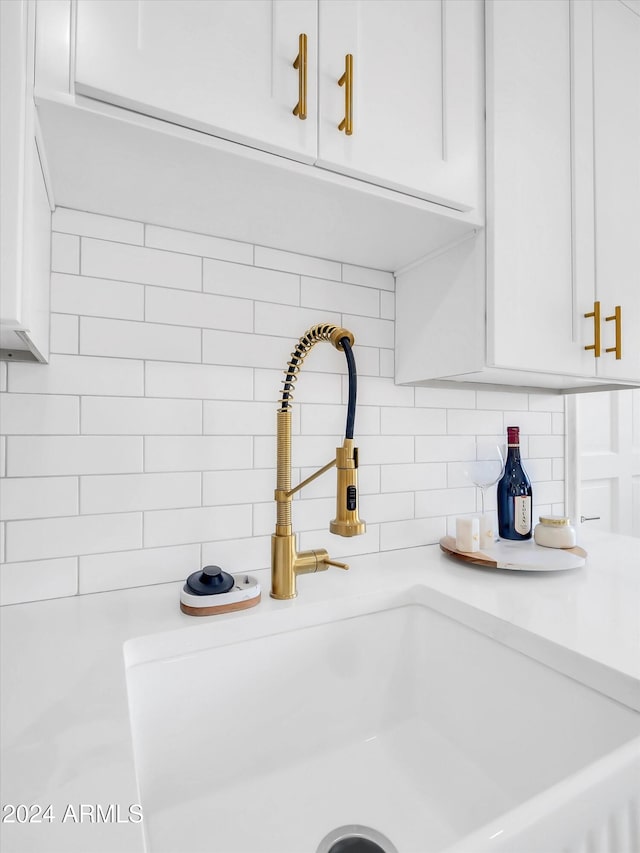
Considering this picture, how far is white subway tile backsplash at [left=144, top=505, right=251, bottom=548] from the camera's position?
1.06 metres

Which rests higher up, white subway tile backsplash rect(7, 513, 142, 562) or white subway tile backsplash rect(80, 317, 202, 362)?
white subway tile backsplash rect(80, 317, 202, 362)

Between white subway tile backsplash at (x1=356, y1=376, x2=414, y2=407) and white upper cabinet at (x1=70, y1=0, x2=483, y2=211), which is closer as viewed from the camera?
white upper cabinet at (x1=70, y1=0, x2=483, y2=211)

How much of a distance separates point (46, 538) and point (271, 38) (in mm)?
976

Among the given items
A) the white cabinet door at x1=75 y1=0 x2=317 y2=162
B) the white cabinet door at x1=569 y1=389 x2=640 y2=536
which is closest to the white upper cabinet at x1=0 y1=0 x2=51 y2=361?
the white cabinet door at x1=75 y1=0 x2=317 y2=162

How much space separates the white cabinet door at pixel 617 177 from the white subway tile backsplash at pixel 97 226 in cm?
108

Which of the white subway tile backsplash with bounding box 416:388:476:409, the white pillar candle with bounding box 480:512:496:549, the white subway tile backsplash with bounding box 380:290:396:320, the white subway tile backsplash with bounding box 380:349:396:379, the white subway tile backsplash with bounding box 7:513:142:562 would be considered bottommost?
the white pillar candle with bounding box 480:512:496:549

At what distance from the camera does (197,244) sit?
1.12 m

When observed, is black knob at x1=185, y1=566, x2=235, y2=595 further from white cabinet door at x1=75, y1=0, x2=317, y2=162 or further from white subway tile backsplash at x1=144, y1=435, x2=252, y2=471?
white cabinet door at x1=75, y1=0, x2=317, y2=162

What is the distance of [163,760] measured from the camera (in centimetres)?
81

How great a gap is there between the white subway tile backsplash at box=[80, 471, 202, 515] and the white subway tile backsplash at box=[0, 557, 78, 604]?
4.4 inches

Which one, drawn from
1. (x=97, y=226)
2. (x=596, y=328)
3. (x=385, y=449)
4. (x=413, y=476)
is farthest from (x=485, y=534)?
(x=97, y=226)

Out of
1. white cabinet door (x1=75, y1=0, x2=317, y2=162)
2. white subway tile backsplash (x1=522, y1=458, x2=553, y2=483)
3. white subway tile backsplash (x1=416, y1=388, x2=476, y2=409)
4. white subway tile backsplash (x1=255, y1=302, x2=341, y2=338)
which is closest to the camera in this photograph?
white cabinet door (x1=75, y1=0, x2=317, y2=162)

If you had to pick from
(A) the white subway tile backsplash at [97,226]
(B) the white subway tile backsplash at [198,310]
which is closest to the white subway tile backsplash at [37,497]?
(B) the white subway tile backsplash at [198,310]

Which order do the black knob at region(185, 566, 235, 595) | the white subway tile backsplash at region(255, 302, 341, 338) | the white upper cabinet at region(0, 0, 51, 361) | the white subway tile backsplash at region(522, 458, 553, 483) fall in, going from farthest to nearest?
the white subway tile backsplash at region(522, 458, 553, 483) < the white subway tile backsplash at region(255, 302, 341, 338) < the black knob at region(185, 566, 235, 595) < the white upper cabinet at region(0, 0, 51, 361)
